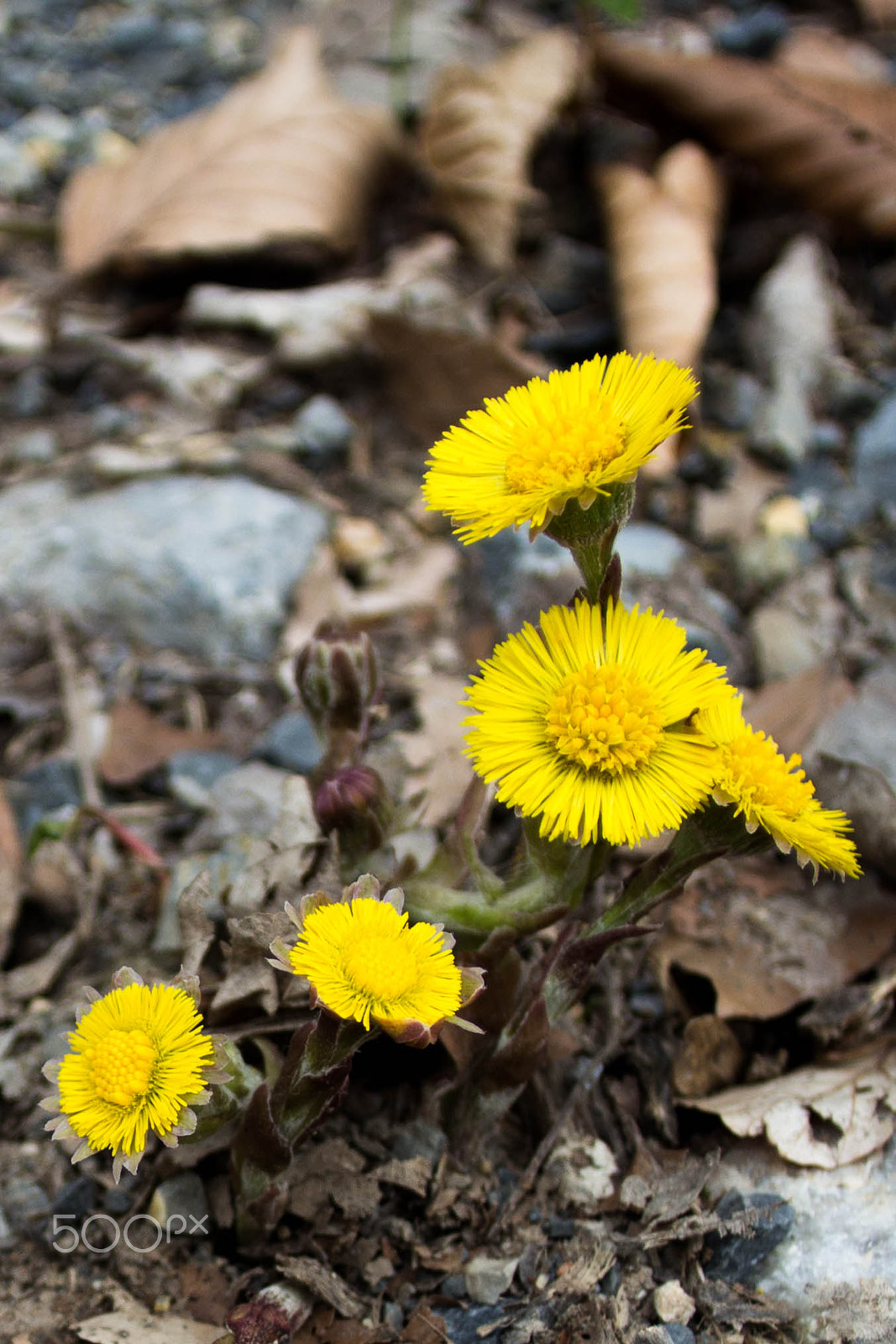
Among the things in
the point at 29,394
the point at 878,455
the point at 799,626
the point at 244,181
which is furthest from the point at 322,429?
the point at 878,455

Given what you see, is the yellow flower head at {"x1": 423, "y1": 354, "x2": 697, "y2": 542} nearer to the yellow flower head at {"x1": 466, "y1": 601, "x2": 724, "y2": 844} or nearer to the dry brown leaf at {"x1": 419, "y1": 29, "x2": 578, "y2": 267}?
the yellow flower head at {"x1": 466, "y1": 601, "x2": 724, "y2": 844}

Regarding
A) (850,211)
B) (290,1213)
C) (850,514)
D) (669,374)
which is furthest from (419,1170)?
(850,211)

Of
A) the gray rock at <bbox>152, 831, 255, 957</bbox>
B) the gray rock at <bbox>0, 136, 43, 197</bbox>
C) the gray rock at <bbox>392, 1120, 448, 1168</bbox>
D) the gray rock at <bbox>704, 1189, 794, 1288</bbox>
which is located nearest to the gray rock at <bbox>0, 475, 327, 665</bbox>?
the gray rock at <bbox>152, 831, 255, 957</bbox>

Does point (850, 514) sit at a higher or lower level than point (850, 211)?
lower

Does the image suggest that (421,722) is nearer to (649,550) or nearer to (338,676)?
(338,676)

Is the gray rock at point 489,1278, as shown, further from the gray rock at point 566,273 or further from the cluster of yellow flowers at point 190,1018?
the gray rock at point 566,273

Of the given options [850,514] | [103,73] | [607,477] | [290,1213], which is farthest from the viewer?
[103,73]

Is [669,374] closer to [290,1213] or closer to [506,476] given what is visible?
[506,476]
